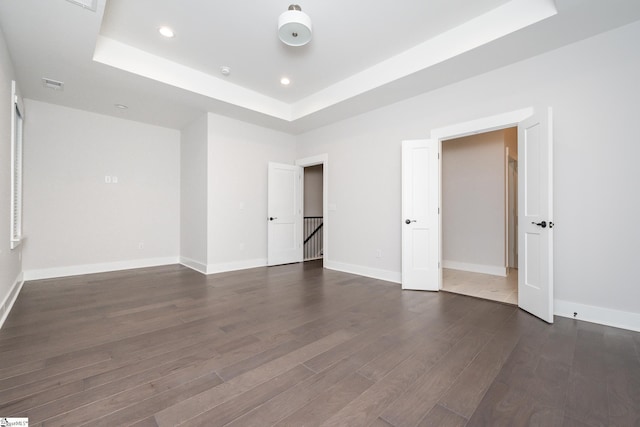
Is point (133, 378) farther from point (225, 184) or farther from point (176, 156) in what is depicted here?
point (176, 156)

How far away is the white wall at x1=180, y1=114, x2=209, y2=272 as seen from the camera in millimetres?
5129

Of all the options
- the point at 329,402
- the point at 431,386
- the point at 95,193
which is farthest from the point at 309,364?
the point at 95,193

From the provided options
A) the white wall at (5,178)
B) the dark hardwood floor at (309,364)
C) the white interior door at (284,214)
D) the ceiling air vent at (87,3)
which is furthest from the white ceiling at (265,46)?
the dark hardwood floor at (309,364)

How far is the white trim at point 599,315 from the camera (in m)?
2.61

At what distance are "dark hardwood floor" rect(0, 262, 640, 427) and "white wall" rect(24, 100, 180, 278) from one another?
155 cm

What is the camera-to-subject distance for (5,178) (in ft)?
9.64

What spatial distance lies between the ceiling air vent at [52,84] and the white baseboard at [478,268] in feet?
22.9

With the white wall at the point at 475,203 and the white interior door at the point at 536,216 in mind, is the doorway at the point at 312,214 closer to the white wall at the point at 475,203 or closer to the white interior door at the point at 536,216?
the white wall at the point at 475,203

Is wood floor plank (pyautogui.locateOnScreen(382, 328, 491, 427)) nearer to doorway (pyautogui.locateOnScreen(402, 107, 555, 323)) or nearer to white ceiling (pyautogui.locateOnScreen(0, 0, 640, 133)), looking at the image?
doorway (pyautogui.locateOnScreen(402, 107, 555, 323))

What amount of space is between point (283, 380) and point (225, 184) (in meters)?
4.10

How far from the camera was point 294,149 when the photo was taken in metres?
6.39

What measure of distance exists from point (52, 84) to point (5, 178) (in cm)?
178

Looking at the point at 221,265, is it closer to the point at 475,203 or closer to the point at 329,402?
the point at 329,402

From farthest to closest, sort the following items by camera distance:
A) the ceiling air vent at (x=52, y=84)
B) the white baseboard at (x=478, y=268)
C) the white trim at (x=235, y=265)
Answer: the white trim at (x=235, y=265) < the white baseboard at (x=478, y=268) < the ceiling air vent at (x=52, y=84)
